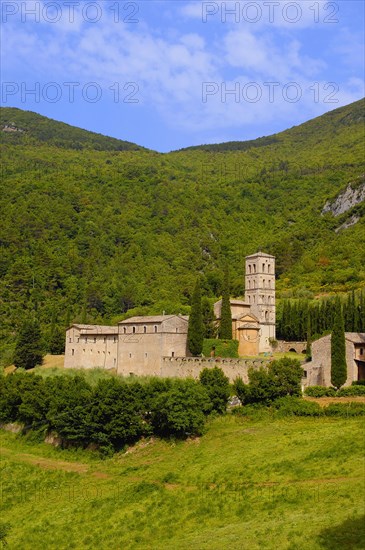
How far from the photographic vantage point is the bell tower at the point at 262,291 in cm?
6581

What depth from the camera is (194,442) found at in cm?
4216

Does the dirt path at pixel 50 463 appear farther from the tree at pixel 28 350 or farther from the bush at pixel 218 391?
the tree at pixel 28 350

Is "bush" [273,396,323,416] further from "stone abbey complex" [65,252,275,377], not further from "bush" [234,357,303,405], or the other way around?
"stone abbey complex" [65,252,275,377]

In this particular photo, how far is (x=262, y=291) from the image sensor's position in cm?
6725

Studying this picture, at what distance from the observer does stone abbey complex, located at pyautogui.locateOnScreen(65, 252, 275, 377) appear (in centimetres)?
5788

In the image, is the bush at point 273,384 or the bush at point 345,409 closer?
the bush at point 345,409

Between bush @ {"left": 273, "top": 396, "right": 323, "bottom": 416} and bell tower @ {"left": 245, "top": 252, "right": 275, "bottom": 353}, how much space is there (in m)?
21.5

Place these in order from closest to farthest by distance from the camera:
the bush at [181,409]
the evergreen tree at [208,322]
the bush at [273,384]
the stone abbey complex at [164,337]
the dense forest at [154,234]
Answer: the bush at [181,409] → the bush at [273,384] → the stone abbey complex at [164,337] → the evergreen tree at [208,322] → the dense forest at [154,234]

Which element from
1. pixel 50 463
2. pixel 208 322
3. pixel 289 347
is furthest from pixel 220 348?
pixel 50 463

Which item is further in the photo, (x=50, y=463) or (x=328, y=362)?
(x=328, y=362)

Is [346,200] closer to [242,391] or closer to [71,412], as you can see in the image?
[242,391]

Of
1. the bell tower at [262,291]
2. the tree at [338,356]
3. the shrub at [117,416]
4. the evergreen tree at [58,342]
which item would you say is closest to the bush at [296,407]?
→ the tree at [338,356]

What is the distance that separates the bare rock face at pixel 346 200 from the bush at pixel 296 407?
8412 centimetres

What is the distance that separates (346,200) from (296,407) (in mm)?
89688
